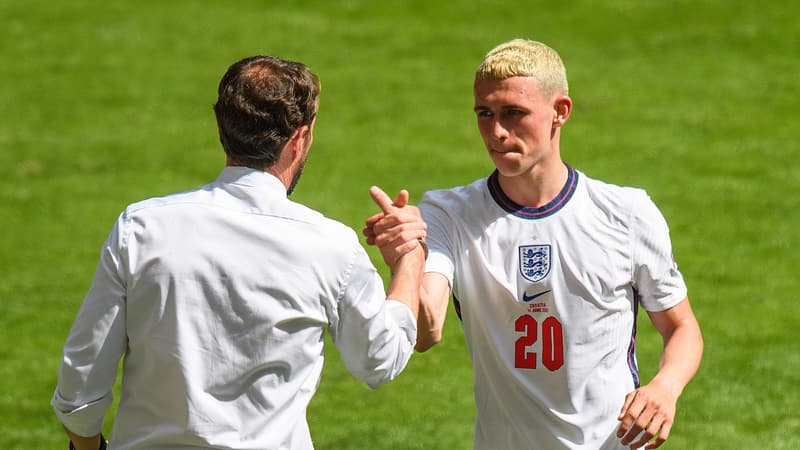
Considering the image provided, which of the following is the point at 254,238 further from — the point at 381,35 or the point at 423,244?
the point at 381,35

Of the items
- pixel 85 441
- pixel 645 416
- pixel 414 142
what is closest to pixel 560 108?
pixel 645 416

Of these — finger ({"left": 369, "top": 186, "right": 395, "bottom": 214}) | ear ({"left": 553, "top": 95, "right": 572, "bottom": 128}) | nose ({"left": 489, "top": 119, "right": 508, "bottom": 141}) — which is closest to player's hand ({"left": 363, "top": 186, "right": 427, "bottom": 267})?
finger ({"left": 369, "top": 186, "right": 395, "bottom": 214})

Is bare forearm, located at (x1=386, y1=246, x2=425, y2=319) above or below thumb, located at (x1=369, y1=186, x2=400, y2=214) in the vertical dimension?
below

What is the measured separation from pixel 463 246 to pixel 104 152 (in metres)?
10.8

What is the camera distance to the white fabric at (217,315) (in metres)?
3.29

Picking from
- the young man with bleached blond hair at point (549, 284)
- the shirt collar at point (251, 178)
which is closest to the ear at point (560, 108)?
the young man with bleached blond hair at point (549, 284)

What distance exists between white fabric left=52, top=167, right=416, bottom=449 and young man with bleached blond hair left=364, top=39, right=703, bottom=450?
0.84m

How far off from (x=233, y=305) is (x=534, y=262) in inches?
55.0

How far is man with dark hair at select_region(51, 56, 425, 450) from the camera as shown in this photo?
3.29 metres

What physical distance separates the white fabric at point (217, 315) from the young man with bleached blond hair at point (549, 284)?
0.84 meters

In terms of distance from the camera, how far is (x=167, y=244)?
10.8 feet

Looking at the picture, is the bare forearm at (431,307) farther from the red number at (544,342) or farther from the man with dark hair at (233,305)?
the man with dark hair at (233,305)

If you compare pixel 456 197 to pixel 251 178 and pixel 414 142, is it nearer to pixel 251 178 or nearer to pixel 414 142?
pixel 251 178

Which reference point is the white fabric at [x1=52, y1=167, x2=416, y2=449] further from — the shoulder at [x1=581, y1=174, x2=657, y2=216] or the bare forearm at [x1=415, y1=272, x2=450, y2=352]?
the shoulder at [x1=581, y1=174, x2=657, y2=216]
